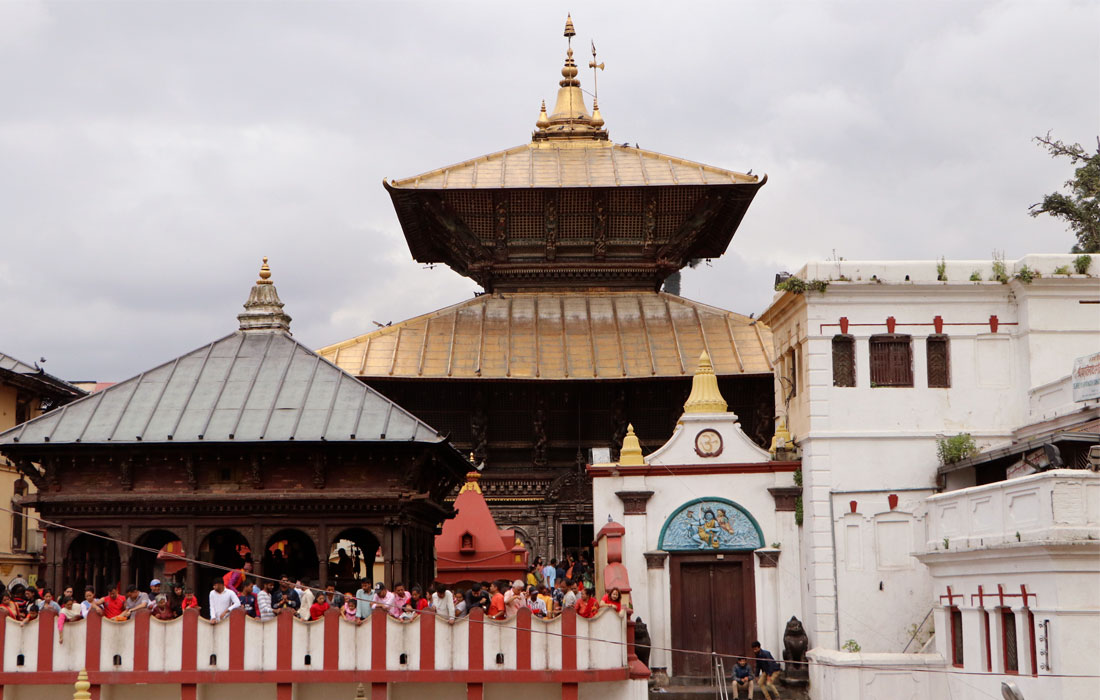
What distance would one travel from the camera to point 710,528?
36.1m

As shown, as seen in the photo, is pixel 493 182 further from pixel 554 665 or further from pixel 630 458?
pixel 554 665

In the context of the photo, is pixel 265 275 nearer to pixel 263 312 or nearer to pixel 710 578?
pixel 263 312

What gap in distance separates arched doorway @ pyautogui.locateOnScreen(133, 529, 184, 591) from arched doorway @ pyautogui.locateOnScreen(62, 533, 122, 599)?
47cm

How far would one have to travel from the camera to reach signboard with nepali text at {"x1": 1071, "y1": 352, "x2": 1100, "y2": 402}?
31.2 metres

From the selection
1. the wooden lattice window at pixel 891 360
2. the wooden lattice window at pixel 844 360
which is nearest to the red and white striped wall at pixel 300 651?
the wooden lattice window at pixel 844 360

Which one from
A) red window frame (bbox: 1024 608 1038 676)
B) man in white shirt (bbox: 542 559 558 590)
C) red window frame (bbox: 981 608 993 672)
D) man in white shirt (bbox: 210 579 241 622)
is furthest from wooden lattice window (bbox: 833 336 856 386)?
man in white shirt (bbox: 210 579 241 622)

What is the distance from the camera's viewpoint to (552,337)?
46.8 m

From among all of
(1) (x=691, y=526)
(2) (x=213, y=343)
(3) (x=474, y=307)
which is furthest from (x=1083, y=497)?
(3) (x=474, y=307)

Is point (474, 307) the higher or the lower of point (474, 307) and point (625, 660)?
the higher

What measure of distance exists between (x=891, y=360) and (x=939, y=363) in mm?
1167

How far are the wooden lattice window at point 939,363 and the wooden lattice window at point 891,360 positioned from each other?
1.62 feet

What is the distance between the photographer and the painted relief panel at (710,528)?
118 feet

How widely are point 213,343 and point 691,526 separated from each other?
1230 centimetres

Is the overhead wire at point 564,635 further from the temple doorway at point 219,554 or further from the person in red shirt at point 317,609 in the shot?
the person in red shirt at point 317,609
